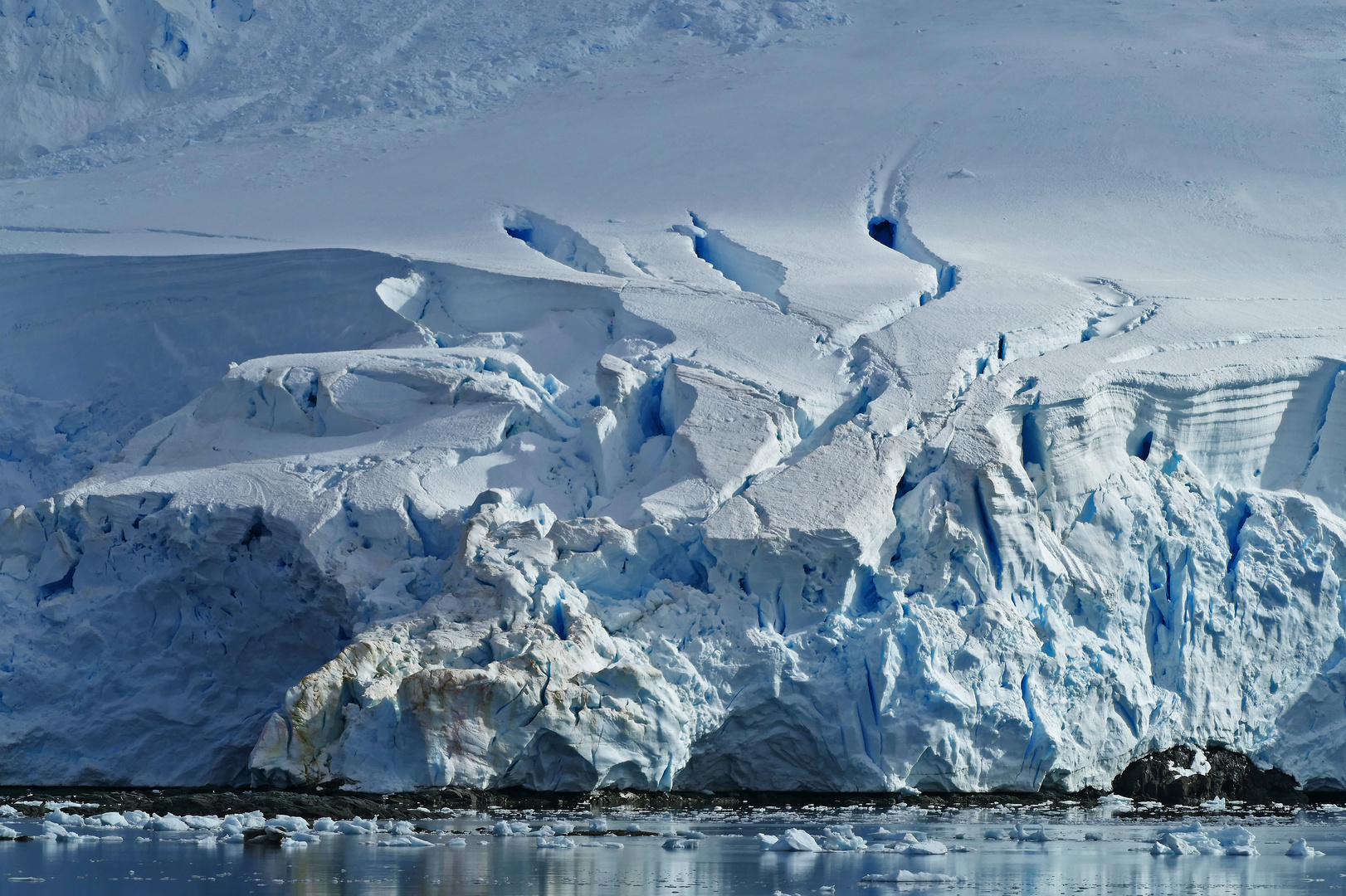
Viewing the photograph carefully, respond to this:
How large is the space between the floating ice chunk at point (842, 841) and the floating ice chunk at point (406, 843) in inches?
95.3

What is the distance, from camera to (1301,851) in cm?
1031

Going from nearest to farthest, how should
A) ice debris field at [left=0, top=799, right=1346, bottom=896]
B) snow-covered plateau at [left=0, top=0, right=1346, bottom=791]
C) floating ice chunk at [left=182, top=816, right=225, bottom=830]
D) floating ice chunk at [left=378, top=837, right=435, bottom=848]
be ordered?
ice debris field at [left=0, top=799, right=1346, bottom=896] < floating ice chunk at [left=378, top=837, right=435, bottom=848] < floating ice chunk at [left=182, top=816, right=225, bottom=830] < snow-covered plateau at [left=0, top=0, right=1346, bottom=791]

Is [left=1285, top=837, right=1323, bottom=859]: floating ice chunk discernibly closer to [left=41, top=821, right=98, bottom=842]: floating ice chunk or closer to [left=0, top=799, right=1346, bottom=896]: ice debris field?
[left=0, top=799, right=1346, bottom=896]: ice debris field

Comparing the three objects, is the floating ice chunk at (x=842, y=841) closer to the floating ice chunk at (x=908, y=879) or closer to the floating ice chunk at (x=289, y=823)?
the floating ice chunk at (x=908, y=879)

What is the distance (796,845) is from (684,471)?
459 cm

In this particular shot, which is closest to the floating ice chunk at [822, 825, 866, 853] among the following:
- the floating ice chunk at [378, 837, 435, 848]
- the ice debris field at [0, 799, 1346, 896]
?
the ice debris field at [0, 799, 1346, 896]

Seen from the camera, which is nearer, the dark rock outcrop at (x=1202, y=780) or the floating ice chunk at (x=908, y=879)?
the floating ice chunk at (x=908, y=879)

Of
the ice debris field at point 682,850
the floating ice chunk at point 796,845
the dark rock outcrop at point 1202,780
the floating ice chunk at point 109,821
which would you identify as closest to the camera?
the ice debris field at point 682,850

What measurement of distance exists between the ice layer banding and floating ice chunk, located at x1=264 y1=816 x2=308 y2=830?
120cm

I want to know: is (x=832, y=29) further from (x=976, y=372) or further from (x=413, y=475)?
(x=413, y=475)

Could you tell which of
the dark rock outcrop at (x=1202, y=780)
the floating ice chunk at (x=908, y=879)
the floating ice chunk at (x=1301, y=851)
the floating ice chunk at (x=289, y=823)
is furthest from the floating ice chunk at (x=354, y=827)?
the dark rock outcrop at (x=1202, y=780)

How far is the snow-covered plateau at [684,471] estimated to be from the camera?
1290cm

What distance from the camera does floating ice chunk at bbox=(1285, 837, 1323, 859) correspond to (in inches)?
405

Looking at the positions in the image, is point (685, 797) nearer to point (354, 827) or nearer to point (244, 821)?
point (354, 827)
